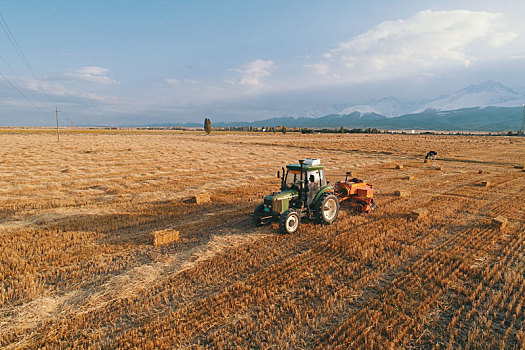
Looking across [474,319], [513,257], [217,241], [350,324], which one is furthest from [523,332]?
[217,241]

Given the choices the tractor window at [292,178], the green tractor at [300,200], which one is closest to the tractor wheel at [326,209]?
the green tractor at [300,200]

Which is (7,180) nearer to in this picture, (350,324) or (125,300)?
(125,300)

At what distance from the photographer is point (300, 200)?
9.46 meters

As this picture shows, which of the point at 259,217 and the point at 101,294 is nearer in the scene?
the point at 101,294

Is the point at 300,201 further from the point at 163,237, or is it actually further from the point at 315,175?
the point at 163,237

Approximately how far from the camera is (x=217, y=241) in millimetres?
8469

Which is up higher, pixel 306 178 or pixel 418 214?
pixel 306 178

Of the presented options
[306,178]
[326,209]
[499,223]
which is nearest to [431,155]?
[499,223]

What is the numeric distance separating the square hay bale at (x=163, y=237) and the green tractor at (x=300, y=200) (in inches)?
109

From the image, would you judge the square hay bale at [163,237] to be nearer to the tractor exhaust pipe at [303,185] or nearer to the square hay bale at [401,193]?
the tractor exhaust pipe at [303,185]

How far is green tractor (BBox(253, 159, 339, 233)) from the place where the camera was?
8.96 m

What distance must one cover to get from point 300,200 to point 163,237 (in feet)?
15.5

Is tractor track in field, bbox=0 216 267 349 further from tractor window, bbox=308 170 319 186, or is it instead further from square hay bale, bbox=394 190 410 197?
square hay bale, bbox=394 190 410 197

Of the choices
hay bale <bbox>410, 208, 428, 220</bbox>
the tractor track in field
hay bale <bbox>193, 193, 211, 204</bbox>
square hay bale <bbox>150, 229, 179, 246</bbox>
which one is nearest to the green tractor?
the tractor track in field
